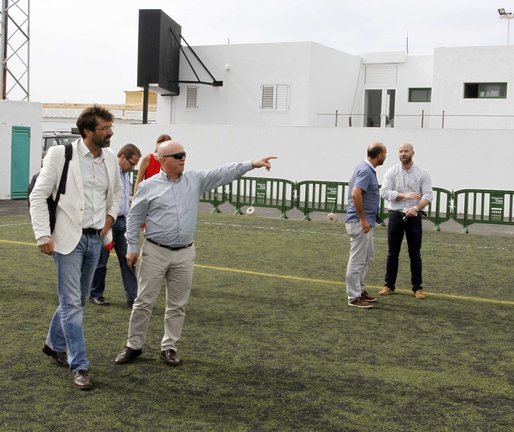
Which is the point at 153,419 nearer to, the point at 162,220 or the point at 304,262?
the point at 162,220

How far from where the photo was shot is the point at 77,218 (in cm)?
559

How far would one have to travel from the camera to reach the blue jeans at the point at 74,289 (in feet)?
18.3

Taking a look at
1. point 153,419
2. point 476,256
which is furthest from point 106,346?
point 476,256

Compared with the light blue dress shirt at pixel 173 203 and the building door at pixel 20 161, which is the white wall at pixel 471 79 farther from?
the light blue dress shirt at pixel 173 203

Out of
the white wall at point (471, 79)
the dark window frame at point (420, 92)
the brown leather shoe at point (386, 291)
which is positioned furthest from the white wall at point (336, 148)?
the brown leather shoe at point (386, 291)

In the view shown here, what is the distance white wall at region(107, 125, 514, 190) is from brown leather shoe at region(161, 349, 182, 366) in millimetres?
18378

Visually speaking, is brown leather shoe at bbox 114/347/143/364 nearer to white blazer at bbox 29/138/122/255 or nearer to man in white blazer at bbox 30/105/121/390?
man in white blazer at bbox 30/105/121/390

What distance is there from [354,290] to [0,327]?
3.82 metres

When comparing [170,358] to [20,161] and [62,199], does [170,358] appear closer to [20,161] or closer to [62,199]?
[62,199]

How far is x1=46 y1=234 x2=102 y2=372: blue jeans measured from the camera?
558 cm

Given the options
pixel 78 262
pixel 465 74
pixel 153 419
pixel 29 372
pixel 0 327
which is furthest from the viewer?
pixel 465 74

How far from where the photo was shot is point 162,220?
6113 millimetres

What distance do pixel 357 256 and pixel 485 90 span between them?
2418cm

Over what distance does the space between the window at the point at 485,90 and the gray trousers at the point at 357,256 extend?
78.6ft
